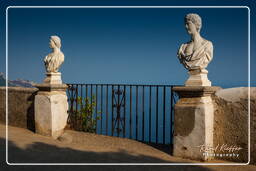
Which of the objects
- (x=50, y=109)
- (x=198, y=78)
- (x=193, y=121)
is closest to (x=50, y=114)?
(x=50, y=109)

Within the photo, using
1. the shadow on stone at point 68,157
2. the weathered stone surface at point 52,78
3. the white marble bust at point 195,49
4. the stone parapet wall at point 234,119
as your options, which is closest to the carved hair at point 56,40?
the weathered stone surface at point 52,78

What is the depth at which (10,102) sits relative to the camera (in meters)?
7.61

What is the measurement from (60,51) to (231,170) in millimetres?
4893

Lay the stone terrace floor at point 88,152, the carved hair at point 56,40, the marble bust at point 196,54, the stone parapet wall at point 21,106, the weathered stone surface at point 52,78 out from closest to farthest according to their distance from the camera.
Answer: the stone terrace floor at point 88,152, the marble bust at point 196,54, the weathered stone surface at point 52,78, the carved hair at point 56,40, the stone parapet wall at point 21,106

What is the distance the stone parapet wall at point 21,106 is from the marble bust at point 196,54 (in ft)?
14.5

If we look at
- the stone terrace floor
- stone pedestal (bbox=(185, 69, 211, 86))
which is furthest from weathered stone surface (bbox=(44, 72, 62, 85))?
stone pedestal (bbox=(185, 69, 211, 86))

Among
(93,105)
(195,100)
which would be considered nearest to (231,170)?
(195,100)

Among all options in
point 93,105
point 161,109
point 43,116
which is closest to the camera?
point 161,109

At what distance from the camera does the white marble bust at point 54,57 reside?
251 inches

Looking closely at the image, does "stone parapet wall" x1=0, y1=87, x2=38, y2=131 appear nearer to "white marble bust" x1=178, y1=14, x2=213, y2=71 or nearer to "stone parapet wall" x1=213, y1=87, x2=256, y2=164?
"white marble bust" x1=178, y1=14, x2=213, y2=71

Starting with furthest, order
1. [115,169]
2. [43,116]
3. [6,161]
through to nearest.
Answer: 1. [43,116]
2. [6,161]
3. [115,169]

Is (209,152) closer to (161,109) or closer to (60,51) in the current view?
(161,109)

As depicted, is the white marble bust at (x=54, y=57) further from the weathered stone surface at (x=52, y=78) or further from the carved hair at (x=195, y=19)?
the carved hair at (x=195, y=19)

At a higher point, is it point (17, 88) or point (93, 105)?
point (17, 88)
